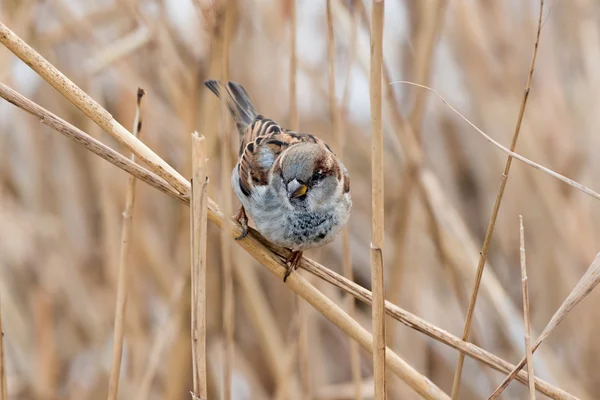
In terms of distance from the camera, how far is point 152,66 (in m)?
2.50

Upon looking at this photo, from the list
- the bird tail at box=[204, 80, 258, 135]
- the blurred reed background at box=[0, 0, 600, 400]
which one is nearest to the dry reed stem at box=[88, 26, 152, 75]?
the blurred reed background at box=[0, 0, 600, 400]

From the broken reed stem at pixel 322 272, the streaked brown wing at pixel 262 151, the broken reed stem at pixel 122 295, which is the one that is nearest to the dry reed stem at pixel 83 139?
the broken reed stem at pixel 322 272

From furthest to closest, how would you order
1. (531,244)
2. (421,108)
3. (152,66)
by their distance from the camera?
(531,244), (152,66), (421,108)

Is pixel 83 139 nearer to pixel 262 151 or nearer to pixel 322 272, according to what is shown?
pixel 322 272

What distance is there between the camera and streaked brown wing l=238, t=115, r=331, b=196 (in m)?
1.73

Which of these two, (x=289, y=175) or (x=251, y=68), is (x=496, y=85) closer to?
(x=251, y=68)

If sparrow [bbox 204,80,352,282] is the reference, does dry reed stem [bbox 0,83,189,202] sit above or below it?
above

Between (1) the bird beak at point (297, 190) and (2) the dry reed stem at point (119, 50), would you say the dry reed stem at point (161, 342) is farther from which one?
(2) the dry reed stem at point (119, 50)

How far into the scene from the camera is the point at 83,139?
1.16 m

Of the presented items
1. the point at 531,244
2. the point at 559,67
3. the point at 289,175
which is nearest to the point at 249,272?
the point at 289,175

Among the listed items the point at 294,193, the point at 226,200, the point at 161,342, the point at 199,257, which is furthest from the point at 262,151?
the point at 199,257

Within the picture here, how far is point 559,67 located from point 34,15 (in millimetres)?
2082

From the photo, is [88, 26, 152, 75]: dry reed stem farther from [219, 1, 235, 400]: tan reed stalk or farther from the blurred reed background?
[219, 1, 235, 400]: tan reed stalk

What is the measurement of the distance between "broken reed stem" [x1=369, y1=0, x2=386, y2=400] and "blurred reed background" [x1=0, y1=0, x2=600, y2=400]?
890 mm
